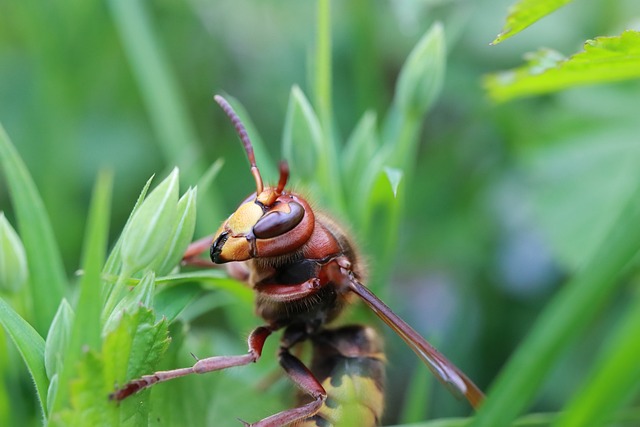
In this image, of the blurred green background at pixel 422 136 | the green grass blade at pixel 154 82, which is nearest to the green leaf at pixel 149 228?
the blurred green background at pixel 422 136

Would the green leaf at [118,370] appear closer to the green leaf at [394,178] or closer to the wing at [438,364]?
the wing at [438,364]

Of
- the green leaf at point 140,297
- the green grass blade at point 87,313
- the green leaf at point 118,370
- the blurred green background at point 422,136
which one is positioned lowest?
the blurred green background at point 422,136

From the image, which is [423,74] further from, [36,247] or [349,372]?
[36,247]

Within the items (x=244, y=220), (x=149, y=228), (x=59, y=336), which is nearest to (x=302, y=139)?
(x=244, y=220)

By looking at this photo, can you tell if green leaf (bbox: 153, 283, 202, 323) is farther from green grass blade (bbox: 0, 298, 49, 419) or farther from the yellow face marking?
green grass blade (bbox: 0, 298, 49, 419)

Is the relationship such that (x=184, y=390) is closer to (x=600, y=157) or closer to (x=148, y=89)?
A: (x=148, y=89)

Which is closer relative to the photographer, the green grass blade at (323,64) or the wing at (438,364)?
the wing at (438,364)

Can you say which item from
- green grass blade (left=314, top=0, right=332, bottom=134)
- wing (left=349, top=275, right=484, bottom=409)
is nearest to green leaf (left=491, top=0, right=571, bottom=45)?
green grass blade (left=314, top=0, right=332, bottom=134)

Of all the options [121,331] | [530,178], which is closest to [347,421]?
[121,331]
